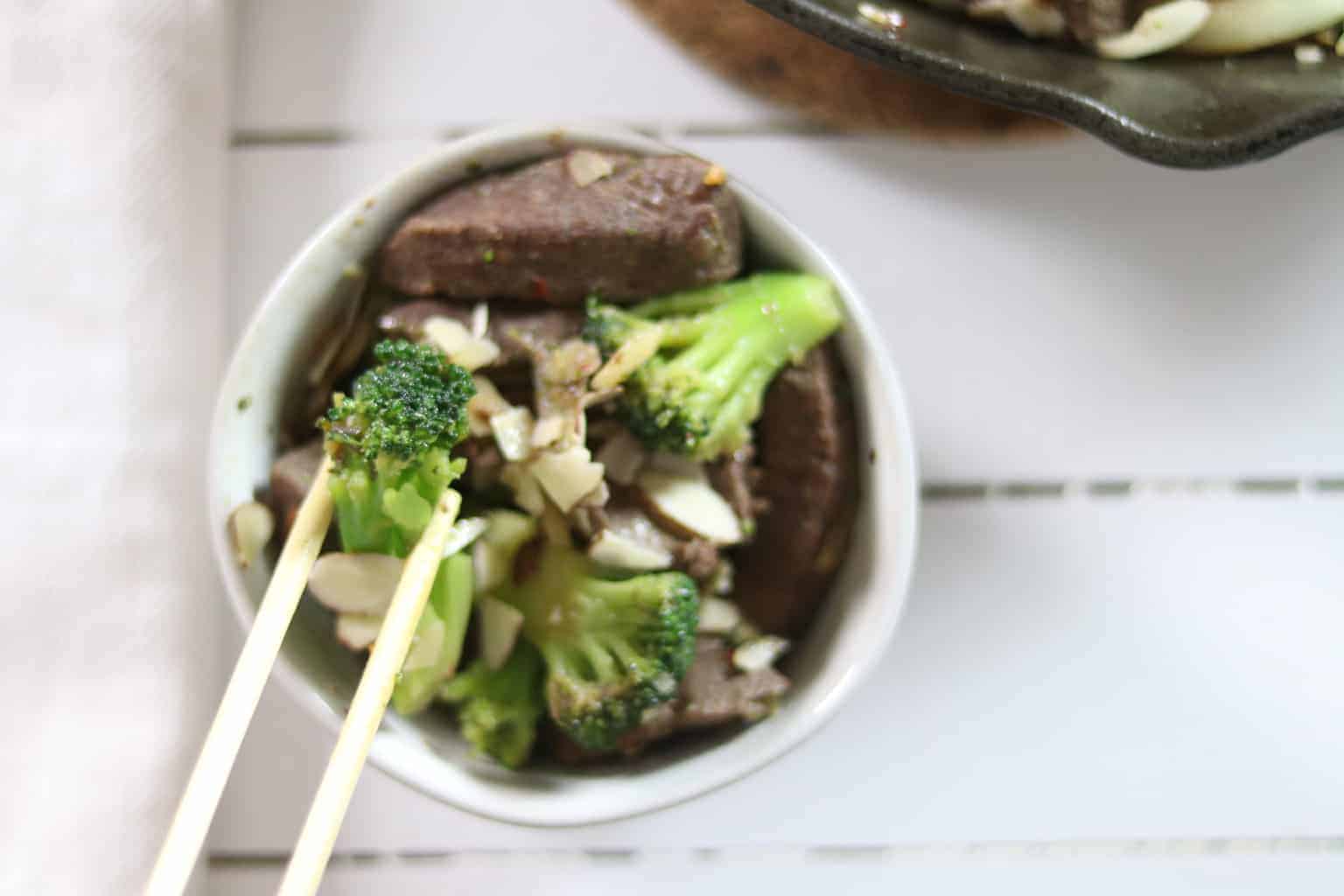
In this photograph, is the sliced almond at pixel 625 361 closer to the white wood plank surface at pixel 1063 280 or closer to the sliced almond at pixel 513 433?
the sliced almond at pixel 513 433

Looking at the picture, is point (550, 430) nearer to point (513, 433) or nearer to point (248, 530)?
point (513, 433)

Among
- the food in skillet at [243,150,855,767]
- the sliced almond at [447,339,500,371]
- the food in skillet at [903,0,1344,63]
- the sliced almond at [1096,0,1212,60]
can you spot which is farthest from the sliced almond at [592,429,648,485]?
the sliced almond at [1096,0,1212,60]

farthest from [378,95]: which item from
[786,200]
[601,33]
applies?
[786,200]

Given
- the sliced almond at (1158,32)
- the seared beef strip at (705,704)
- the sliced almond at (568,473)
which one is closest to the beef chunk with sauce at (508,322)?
the sliced almond at (568,473)

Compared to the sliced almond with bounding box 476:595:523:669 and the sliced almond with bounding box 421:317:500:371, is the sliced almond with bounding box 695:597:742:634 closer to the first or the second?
the sliced almond with bounding box 476:595:523:669

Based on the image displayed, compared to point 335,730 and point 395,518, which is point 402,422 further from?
point 335,730
